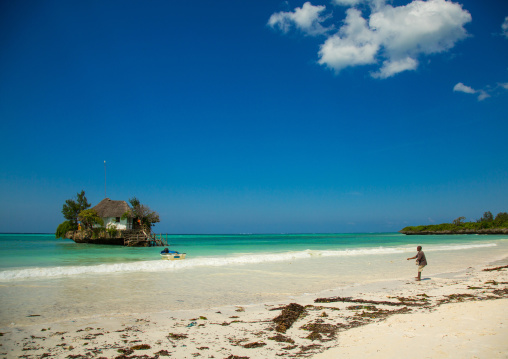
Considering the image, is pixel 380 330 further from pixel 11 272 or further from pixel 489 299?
pixel 11 272

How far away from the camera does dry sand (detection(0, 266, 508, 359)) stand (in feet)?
16.6

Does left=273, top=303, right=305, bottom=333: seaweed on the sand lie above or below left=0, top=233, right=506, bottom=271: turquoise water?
above

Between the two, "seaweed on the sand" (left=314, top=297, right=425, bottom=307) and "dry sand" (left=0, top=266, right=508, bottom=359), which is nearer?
"dry sand" (left=0, top=266, right=508, bottom=359)

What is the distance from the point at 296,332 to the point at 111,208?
144ft

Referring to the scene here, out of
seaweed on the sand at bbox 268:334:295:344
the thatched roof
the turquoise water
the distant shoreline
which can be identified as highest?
the thatched roof

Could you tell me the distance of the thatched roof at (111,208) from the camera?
144 ft

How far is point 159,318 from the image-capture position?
24.7ft

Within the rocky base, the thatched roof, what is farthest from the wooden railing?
the thatched roof

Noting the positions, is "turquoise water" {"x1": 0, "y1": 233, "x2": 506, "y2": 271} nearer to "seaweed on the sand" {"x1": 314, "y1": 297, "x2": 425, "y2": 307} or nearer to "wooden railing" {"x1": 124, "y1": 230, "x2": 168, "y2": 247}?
"wooden railing" {"x1": 124, "y1": 230, "x2": 168, "y2": 247}

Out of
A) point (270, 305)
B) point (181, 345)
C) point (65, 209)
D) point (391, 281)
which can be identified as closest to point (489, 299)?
point (391, 281)

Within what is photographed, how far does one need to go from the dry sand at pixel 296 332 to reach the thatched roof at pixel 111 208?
38288 millimetres

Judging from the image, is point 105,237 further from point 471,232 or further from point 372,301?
point 471,232

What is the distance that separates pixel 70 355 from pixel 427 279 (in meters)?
12.9

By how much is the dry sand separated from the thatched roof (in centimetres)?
3829
